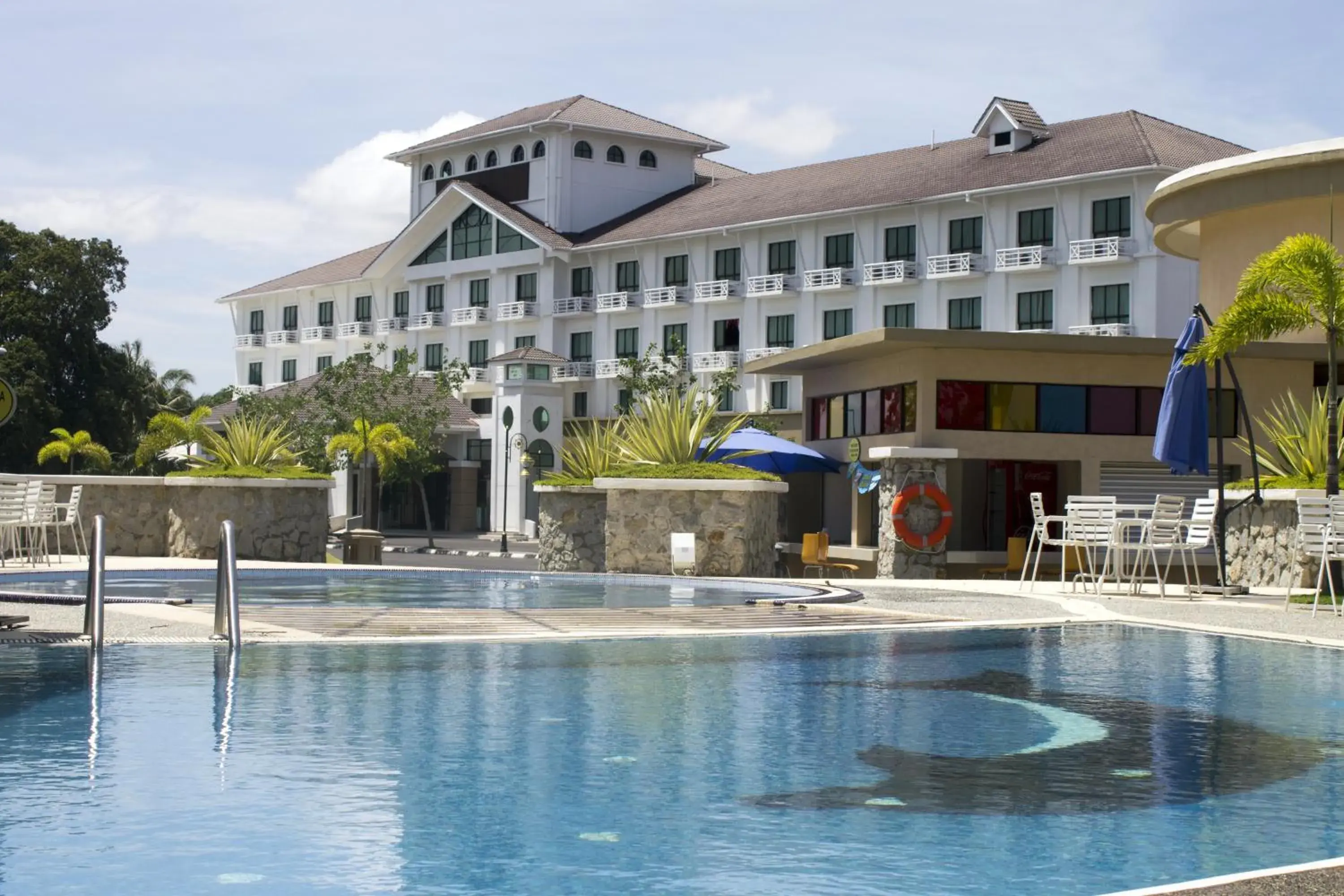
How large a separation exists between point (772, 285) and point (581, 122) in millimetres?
12918

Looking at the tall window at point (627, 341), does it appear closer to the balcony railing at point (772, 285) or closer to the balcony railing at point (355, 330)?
the balcony railing at point (772, 285)

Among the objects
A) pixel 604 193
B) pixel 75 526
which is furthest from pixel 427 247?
pixel 75 526

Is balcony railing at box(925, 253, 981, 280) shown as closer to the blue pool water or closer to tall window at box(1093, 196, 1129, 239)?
tall window at box(1093, 196, 1129, 239)

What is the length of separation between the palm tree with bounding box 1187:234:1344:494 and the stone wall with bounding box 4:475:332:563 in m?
14.1

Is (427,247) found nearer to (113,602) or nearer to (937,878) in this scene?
(113,602)

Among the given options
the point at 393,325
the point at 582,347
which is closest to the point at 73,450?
the point at 393,325

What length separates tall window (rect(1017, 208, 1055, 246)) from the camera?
5531 cm

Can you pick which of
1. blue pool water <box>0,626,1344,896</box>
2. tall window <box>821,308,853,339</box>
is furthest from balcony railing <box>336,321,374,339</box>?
blue pool water <box>0,626,1344,896</box>

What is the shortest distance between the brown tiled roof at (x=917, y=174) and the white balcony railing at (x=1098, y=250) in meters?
2.23

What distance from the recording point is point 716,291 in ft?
210

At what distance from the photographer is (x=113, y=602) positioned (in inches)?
556

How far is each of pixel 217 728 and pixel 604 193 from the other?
212 ft

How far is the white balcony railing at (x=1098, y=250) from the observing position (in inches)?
2079

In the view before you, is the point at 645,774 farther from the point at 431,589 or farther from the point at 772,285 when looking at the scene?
the point at 772,285
